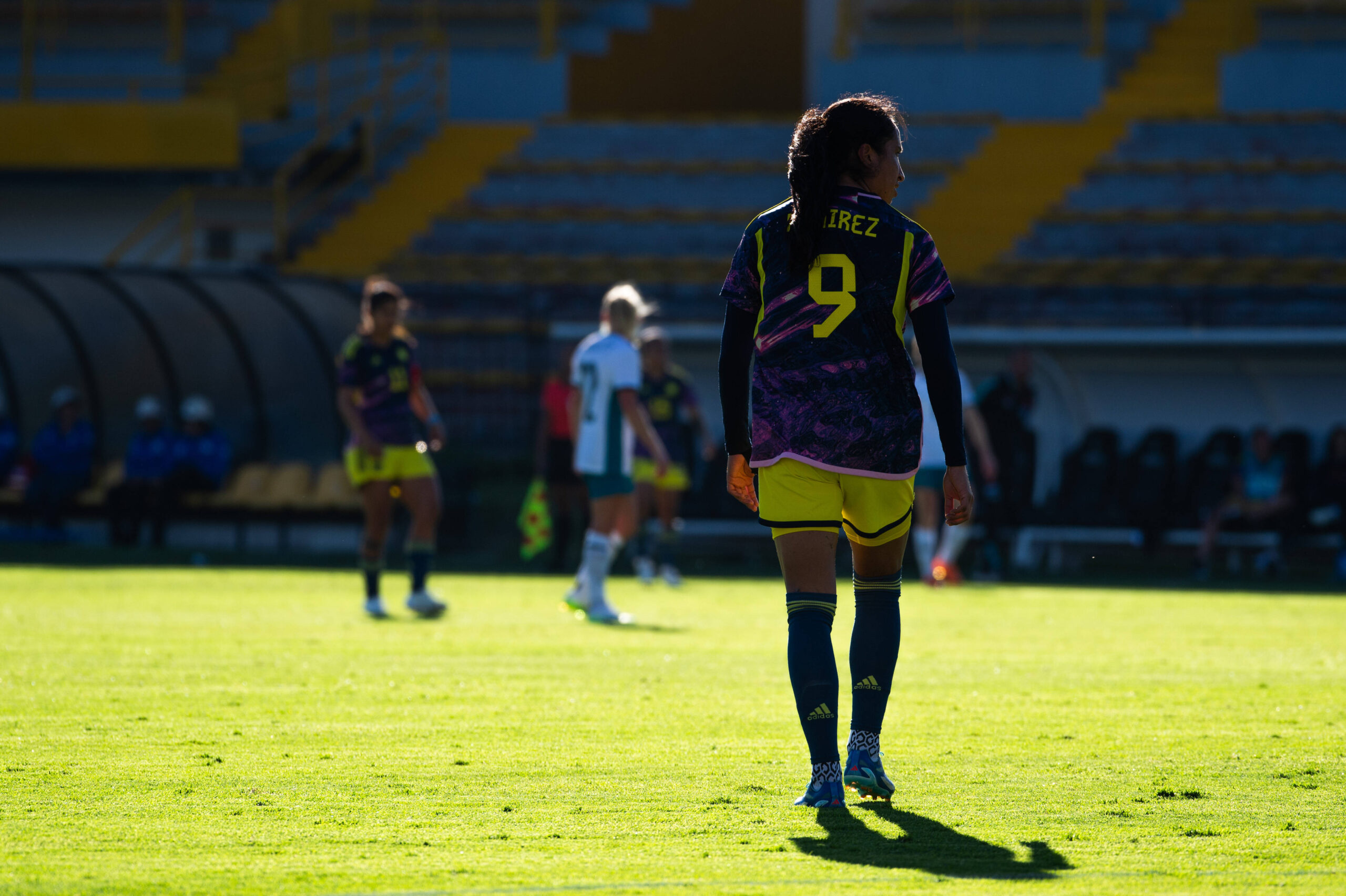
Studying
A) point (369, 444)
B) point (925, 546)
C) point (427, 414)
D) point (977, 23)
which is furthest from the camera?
point (977, 23)

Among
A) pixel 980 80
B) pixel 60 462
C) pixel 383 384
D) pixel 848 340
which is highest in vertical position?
pixel 980 80

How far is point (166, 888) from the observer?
3.65 meters

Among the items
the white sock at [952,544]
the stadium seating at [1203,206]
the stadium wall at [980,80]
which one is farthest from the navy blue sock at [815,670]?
the stadium wall at [980,80]

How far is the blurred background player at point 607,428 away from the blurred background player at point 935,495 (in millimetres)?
2469

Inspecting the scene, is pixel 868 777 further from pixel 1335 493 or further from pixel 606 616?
pixel 1335 493

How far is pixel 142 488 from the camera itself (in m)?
18.8

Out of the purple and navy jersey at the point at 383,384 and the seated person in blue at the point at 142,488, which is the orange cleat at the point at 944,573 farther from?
the seated person in blue at the point at 142,488

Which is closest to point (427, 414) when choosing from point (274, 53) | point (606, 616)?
point (606, 616)

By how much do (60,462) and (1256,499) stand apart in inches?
484

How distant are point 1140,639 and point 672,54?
23.2 meters

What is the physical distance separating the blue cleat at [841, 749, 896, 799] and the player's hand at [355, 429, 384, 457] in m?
6.36

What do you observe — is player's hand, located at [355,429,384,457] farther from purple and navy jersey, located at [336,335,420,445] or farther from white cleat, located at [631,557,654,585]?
white cleat, located at [631,557,654,585]

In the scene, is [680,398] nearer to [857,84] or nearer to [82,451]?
[82,451]

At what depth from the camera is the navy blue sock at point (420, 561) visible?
36.7 ft
